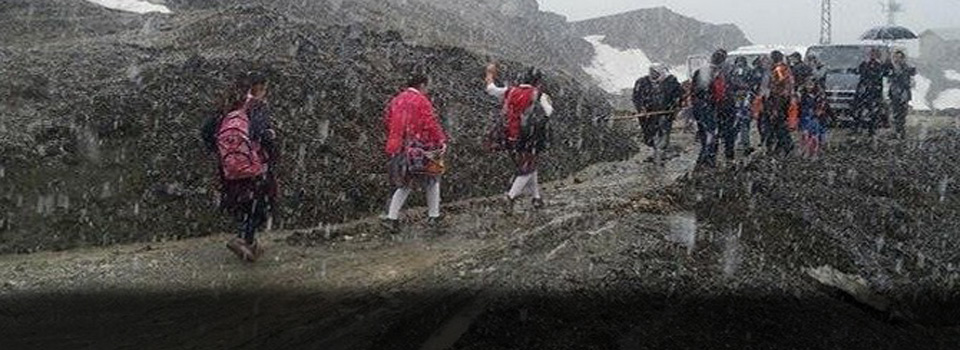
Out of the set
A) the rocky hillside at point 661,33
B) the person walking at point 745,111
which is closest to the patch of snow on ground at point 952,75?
the rocky hillside at point 661,33

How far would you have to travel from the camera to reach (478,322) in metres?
5.06

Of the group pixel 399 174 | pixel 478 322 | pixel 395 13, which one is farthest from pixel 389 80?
pixel 395 13

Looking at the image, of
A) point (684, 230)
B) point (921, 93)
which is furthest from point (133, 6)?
point (921, 93)

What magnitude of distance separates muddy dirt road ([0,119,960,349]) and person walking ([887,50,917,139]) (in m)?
8.53

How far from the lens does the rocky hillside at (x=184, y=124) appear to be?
8078mm

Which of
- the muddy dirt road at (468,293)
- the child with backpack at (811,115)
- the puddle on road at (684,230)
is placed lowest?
the muddy dirt road at (468,293)

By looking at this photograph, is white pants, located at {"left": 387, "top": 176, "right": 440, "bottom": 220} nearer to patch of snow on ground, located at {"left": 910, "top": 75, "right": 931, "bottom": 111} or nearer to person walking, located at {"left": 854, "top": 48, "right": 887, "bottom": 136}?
person walking, located at {"left": 854, "top": 48, "right": 887, "bottom": 136}

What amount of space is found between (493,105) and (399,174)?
581 centimetres

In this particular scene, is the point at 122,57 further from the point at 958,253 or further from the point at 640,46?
the point at 640,46

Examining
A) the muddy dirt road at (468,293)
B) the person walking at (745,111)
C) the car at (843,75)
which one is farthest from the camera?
the car at (843,75)

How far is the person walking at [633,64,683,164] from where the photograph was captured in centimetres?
1228

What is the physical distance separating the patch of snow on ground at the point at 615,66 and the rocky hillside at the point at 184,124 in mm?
26536

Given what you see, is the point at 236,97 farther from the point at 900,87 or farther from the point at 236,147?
the point at 900,87

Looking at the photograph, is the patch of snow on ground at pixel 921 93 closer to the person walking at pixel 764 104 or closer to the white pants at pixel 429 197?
the person walking at pixel 764 104
